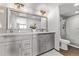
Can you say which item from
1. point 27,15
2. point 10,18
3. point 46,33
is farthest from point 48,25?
point 10,18

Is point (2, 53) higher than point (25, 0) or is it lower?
lower

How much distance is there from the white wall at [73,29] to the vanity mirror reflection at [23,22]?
0.59 m

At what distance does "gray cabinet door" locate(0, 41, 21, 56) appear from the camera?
176 cm

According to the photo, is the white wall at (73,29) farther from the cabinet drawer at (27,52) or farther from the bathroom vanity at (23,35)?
the cabinet drawer at (27,52)

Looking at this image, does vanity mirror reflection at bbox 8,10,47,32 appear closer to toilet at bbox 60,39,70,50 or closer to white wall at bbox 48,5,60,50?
white wall at bbox 48,5,60,50

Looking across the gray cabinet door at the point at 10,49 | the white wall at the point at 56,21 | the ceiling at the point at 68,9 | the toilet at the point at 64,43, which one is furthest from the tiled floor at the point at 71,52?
the gray cabinet door at the point at 10,49

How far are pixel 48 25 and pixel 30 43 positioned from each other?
597 mm

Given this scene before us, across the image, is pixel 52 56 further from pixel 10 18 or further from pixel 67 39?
pixel 10 18

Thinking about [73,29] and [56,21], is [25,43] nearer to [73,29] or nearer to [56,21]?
[56,21]

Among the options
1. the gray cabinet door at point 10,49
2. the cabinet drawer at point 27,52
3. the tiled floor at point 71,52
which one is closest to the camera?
the gray cabinet door at point 10,49

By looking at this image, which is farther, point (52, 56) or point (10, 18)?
point (10, 18)

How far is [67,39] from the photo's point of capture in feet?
6.50

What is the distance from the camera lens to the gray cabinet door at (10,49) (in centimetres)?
176

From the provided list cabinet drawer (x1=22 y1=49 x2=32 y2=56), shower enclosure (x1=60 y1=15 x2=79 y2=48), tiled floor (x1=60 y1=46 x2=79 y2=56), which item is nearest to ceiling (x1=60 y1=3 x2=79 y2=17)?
shower enclosure (x1=60 y1=15 x2=79 y2=48)
